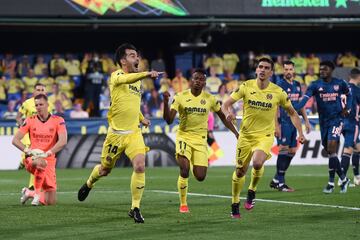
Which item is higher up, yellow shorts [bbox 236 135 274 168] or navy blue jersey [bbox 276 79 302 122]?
navy blue jersey [bbox 276 79 302 122]

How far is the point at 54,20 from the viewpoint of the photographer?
3102cm

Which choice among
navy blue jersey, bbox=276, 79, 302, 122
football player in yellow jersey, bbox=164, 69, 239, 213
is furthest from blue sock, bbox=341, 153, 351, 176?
football player in yellow jersey, bbox=164, 69, 239, 213

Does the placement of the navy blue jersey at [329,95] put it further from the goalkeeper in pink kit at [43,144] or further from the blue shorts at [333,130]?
the goalkeeper in pink kit at [43,144]

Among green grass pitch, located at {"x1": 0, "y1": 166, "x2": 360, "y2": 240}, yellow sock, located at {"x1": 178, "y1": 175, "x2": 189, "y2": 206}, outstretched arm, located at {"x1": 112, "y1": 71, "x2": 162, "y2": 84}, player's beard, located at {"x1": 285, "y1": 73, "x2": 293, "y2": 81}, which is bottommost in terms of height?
green grass pitch, located at {"x1": 0, "y1": 166, "x2": 360, "y2": 240}

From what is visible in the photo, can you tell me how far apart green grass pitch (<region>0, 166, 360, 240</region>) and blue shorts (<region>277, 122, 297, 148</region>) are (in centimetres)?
91

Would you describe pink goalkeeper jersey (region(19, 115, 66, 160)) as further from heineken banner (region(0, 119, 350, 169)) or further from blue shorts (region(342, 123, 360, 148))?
heineken banner (region(0, 119, 350, 169))

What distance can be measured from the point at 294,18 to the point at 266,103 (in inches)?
753

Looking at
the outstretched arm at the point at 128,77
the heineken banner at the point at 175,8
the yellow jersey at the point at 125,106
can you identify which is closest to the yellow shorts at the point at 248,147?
the yellow jersey at the point at 125,106

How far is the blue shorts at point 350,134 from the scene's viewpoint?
19766 millimetres

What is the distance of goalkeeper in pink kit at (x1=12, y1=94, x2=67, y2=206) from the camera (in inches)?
607

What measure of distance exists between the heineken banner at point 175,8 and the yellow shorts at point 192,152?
1665cm

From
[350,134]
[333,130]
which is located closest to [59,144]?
[333,130]

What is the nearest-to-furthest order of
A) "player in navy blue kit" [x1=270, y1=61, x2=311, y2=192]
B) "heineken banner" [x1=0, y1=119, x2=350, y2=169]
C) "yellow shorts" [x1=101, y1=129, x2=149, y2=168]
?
"yellow shorts" [x1=101, y1=129, x2=149, y2=168] → "player in navy blue kit" [x1=270, y1=61, x2=311, y2=192] → "heineken banner" [x1=0, y1=119, x2=350, y2=169]

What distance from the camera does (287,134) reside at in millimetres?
19203
